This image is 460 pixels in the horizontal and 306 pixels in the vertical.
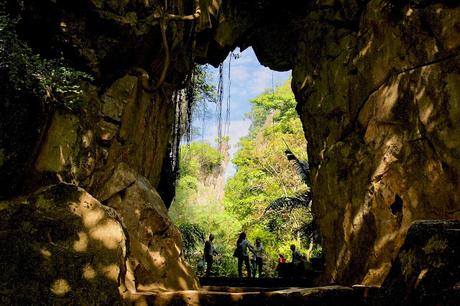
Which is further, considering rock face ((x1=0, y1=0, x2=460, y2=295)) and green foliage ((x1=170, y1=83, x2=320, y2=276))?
green foliage ((x1=170, y1=83, x2=320, y2=276))

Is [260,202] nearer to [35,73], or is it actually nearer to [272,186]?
[272,186]

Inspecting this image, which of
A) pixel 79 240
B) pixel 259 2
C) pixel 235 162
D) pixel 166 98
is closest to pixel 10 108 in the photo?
pixel 79 240

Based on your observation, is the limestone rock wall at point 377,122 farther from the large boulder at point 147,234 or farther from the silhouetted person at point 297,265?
the large boulder at point 147,234

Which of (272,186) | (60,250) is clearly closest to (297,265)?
(60,250)

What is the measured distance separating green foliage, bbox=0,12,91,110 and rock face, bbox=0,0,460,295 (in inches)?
7.6

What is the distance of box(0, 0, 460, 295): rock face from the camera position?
6.24 metres

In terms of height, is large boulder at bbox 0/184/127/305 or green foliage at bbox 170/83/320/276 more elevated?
green foliage at bbox 170/83/320/276

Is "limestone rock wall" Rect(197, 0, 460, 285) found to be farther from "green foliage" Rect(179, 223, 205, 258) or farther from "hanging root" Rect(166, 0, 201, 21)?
"green foliage" Rect(179, 223, 205, 258)

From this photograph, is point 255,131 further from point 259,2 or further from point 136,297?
point 136,297

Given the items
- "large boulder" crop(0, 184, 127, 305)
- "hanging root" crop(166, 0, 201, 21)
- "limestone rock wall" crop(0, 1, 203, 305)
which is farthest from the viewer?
"hanging root" crop(166, 0, 201, 21)

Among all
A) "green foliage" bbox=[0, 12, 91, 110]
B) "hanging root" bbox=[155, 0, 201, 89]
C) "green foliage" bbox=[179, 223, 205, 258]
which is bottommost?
"green foliage" bbox=[179, 223, 205, 258]

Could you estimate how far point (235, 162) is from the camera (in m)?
25.9

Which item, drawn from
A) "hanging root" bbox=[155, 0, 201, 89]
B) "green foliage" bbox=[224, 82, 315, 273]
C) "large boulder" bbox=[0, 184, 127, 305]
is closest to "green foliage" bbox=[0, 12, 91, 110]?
"hanging root" bbox=[155, 0, 201, 89]

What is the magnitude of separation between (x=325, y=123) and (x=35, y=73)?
19.8ft
